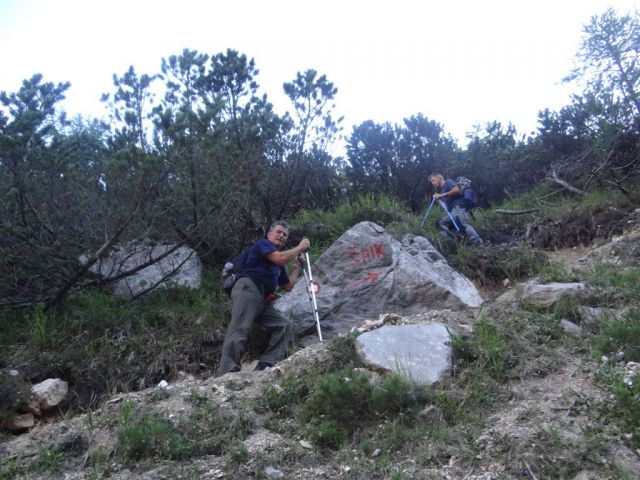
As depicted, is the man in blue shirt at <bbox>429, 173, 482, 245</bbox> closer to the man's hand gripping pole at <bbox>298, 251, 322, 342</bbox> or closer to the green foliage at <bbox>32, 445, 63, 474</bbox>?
the man's hand gripping pole at <bbox>298, 251, 322, 342</bbox>

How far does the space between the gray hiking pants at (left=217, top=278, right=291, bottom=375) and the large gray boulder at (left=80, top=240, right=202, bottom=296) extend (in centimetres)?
149

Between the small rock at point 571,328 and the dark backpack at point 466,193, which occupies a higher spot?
the dark backpack at point 466,193

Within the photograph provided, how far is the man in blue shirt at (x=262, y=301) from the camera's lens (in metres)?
5.89

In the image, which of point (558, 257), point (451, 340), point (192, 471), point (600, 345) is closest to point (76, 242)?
point (192, 471)

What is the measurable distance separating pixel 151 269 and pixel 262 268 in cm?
245

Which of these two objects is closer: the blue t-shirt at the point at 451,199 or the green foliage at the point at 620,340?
the green foliage at the point at 620,340

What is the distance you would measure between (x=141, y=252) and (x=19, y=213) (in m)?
1.67

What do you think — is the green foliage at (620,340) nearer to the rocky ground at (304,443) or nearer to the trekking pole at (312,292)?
the rocky ground at (304,443)

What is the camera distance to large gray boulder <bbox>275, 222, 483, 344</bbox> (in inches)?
269

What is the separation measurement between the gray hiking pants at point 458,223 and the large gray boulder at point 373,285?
1.12 meters

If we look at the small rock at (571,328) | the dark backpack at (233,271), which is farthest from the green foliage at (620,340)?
the dark backpack at (233,271)

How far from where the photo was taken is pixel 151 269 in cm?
802

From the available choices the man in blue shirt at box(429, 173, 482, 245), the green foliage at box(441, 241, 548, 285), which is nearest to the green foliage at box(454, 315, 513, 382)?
the green foliage at box(441, 241, 548, 285)

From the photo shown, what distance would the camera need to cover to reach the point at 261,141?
8.36 metres
